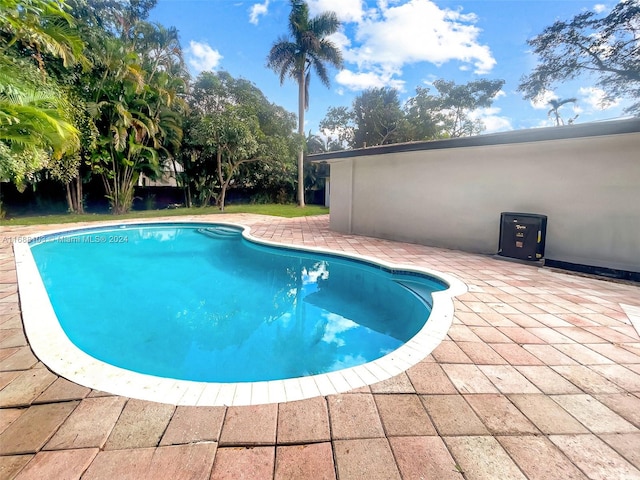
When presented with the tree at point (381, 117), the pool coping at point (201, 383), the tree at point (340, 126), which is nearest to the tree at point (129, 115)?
the pool coping at point (201, 383)

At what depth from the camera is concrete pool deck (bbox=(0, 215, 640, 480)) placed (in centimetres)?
166

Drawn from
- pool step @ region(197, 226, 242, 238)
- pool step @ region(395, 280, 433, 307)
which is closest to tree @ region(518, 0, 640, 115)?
pool step @ region(395, 280, 433, 307)

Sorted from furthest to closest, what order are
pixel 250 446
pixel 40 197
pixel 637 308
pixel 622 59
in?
1. pixel 40 197
2. pixel 622 59
3. pixel 637 308
4. pixel 250 446

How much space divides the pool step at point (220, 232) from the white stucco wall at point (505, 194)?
14.2 ft

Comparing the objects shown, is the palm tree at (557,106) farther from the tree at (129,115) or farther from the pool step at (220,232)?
the tree at (129,115)

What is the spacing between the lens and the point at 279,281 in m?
6.51

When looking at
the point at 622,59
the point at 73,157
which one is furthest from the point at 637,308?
the point at 73,157

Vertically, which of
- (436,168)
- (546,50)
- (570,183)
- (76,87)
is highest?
(546,50)

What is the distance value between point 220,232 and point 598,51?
19269 mm

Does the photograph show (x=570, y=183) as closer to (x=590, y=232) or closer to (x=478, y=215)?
(x=590, y=232)

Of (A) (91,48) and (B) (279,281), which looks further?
(A) (91,48)

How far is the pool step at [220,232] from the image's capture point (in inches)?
440

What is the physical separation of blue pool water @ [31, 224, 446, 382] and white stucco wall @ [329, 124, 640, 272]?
311cm

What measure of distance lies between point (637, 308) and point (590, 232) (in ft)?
8.86
